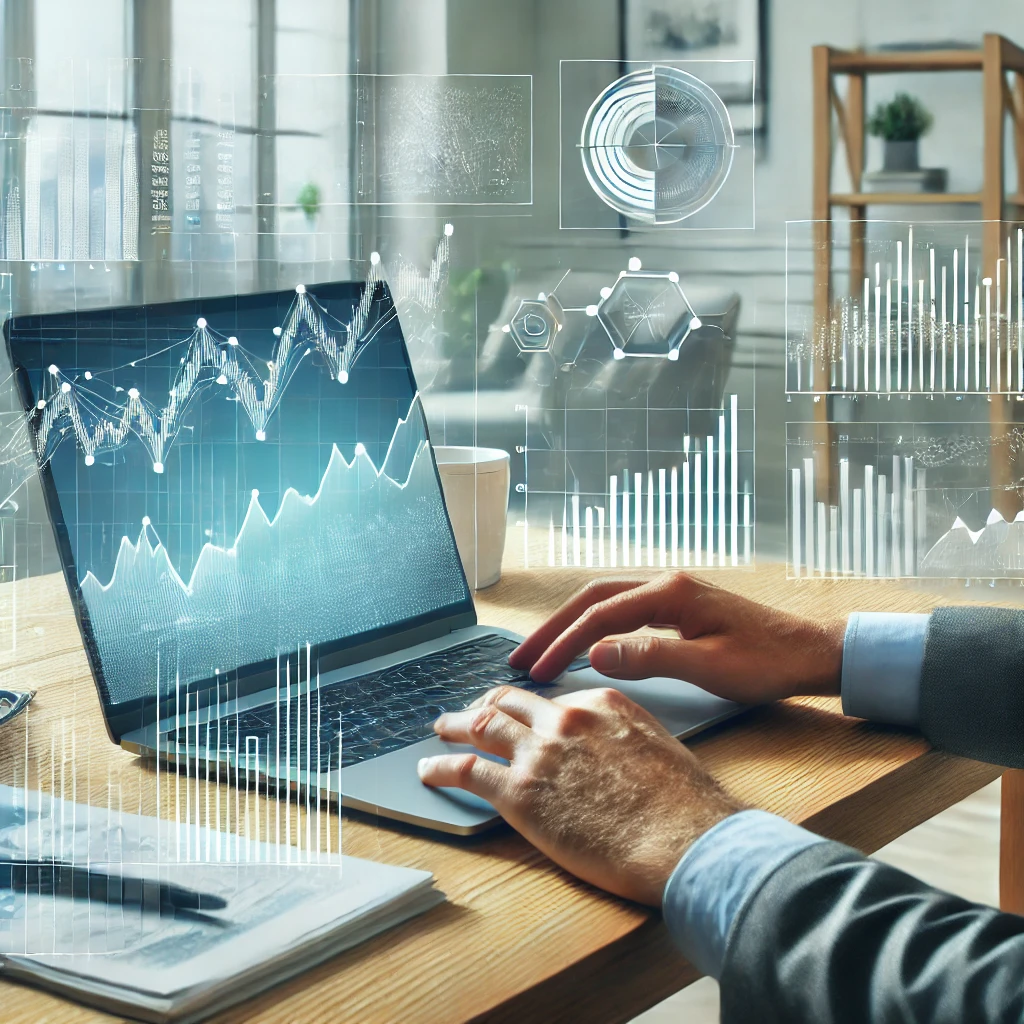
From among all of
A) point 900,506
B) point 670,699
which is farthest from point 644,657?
point 900,506

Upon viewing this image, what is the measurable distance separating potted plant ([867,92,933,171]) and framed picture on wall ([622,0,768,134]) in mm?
237

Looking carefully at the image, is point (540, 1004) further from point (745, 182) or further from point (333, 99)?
point (745, 182)

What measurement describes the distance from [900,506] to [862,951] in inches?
26.7

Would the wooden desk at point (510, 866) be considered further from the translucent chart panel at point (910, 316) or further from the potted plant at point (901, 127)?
the potted plant at point (901, 127)

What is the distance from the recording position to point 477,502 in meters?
0.79

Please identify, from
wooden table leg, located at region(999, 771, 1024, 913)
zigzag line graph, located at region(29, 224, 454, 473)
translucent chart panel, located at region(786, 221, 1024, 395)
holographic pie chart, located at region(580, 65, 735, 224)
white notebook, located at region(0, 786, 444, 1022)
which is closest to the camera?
white notebook, located at region(0, 786, 444, 1022)

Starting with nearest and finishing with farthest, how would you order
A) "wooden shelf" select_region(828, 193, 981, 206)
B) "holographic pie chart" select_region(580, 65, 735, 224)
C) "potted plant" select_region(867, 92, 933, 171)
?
1. "holographic pie chart" select_region(580, 65, 735, 224)
2. "wooden shelf" select_region(828, 193, 981, 206)
3. "potted plant" select_region(867, 92, 933, 171)

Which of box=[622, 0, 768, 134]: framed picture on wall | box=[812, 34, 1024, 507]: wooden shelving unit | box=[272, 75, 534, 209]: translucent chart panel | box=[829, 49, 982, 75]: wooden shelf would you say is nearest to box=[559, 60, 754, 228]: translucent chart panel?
box=[272, 75, 534, 209]: translucent chart panel

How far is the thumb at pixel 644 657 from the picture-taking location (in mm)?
586

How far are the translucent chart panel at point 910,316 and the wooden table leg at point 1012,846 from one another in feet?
1.14

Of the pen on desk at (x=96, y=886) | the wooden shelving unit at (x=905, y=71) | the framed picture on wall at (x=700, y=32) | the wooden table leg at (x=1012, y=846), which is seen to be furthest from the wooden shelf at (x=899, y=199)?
the pen on desk at (x=96, y=886)

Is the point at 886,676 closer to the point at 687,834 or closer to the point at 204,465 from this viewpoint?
the point at 687,834

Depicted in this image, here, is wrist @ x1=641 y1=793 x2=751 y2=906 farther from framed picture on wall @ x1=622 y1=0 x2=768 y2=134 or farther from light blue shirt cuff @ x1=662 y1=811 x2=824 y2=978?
framed picture on wall @ x1=622 y1=0 x2=768 y2=134

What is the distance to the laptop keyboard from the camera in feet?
1.46
